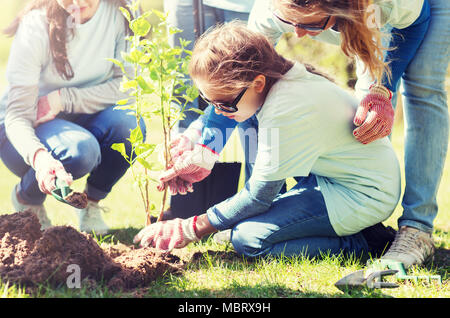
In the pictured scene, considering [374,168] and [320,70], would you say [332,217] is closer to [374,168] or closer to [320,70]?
[374,168]

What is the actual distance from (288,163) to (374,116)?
436 millimetres

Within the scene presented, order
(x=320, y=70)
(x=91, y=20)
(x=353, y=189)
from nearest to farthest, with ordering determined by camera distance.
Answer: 1. (x=353, y=189)
2. (x=320, y=70)
3. (x=91, y=20)

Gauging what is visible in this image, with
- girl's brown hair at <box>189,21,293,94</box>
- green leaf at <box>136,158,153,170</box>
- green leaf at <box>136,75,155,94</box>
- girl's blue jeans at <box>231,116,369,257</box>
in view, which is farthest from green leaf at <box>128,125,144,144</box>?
girl's blue jeans at <box>231,116,369,257</box>

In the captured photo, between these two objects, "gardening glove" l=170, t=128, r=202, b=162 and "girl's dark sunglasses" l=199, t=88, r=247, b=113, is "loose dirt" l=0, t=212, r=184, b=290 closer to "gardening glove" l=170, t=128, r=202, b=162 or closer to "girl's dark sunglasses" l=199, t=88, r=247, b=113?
"gardening glove" l=170, t=128, r=202, b=162

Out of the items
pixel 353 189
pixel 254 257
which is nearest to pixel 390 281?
pixel 353 189

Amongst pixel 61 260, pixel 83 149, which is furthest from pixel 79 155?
pixel 61 260

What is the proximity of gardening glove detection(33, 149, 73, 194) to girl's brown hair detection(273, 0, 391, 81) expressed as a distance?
4.30 feet

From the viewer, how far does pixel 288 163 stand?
2.35m

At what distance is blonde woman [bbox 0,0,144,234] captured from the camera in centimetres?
286

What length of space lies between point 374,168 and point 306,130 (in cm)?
42

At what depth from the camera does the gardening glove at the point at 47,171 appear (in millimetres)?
2564

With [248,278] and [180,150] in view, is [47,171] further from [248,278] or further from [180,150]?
[248,278]

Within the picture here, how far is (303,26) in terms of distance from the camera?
7.21ft

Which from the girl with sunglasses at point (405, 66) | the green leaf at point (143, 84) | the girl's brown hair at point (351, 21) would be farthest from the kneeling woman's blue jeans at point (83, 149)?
the girl's brown hair at point (351, 21)
